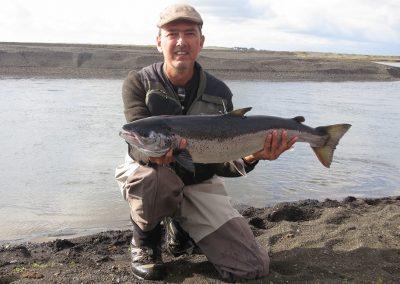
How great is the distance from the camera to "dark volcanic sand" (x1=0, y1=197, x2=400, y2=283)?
4895mm

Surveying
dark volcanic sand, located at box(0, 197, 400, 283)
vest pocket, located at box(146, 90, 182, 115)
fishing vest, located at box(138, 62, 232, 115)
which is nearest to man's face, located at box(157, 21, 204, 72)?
fishing vest, located at box(138, 62, 232, 115)

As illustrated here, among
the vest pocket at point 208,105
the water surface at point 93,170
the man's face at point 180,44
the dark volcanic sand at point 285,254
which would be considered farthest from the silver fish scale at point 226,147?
the water surface at point 93,170

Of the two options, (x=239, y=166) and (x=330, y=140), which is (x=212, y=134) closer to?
(x=239, y=166)

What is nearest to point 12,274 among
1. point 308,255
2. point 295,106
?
point 308,255

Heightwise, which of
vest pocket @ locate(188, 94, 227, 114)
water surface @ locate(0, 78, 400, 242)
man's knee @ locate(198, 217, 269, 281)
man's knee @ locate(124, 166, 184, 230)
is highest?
vest pocket @ locate(188, 94, 227, 114)

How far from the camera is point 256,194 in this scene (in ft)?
29.2

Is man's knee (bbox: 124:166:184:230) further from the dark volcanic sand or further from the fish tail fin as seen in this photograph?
the fish tail fin

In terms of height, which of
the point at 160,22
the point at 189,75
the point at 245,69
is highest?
the point at 160,22

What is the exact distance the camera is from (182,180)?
5.30m

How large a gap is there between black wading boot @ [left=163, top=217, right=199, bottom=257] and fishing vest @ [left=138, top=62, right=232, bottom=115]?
125 centimetres

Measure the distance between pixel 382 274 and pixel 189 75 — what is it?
2719 mm

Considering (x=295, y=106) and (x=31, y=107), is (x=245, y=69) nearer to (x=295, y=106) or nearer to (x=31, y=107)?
(x=295, y=106)

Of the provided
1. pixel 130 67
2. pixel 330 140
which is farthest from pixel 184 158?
pixel 130 67

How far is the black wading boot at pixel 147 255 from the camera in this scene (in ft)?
16.0
